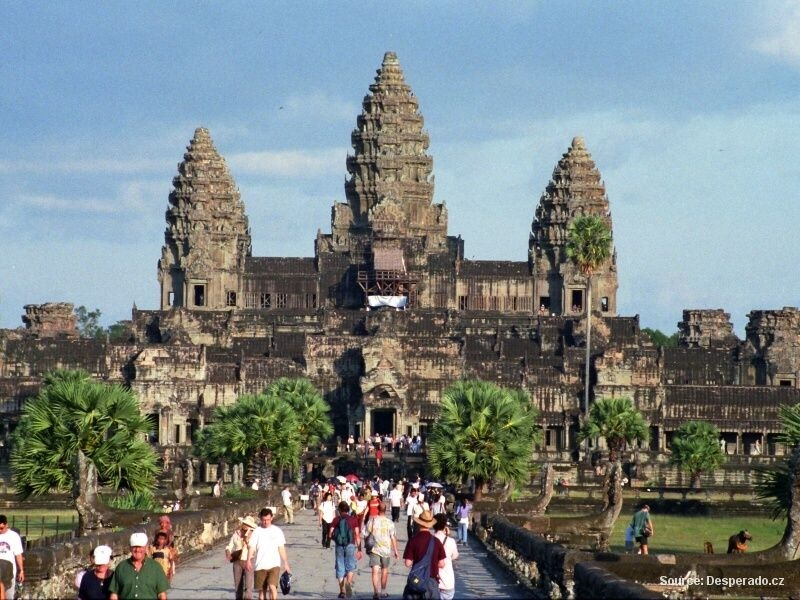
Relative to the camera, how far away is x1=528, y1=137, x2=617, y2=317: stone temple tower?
179125mm

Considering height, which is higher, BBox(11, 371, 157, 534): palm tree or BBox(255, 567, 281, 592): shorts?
BBox(11, 371, 157, 534): palm tree

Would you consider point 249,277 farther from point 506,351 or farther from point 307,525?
point 307,525

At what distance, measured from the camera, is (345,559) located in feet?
151

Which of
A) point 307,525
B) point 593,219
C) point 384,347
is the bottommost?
point 307,525

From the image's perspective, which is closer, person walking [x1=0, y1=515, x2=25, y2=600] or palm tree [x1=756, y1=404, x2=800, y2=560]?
person walking [x1=0, y1=515, x2=25, y2=600]

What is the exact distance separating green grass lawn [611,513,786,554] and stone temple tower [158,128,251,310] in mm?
81696

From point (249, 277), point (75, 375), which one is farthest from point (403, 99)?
point (75, 375)

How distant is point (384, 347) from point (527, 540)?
335 ft

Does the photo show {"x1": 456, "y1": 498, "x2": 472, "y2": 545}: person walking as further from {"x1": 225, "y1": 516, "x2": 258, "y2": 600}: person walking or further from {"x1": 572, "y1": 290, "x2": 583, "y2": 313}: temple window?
{"x1": 572, "y1": 290, "x2": 583, "y2": 313}: temple window

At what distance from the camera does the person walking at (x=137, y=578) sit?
33.0 metres

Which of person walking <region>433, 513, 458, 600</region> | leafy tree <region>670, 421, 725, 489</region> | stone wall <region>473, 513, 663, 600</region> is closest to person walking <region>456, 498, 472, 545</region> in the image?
stone wall <region>473, 513, 663, 600</region>

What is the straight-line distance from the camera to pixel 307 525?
79.6m

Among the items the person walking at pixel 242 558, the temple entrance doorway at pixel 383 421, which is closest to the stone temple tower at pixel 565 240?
the temple entrance doorway at pixel 383 421

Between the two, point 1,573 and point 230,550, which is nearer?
point 1,573
